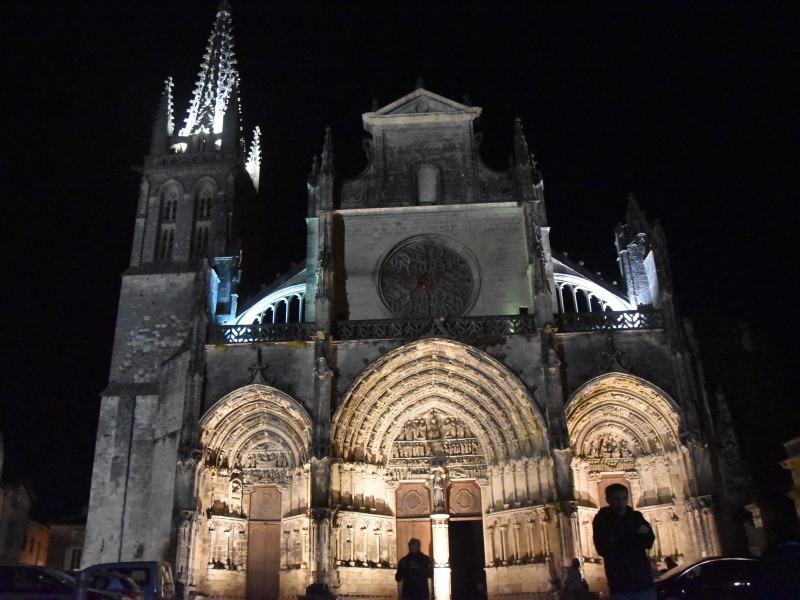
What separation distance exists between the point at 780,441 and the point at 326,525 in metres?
11.8

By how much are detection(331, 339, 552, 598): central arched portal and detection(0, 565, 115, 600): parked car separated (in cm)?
797

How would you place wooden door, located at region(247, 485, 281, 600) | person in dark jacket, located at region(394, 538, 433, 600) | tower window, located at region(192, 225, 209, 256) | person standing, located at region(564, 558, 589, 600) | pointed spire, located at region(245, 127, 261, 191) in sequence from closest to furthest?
person in dark jacket, located at region(394, 538, 433, 600) < person standing, located at region(564, 558, 589, 600) < wooden door, located at region(247, 485, 281, 600) < tower window, located at region(192, 225, 209, 256) < pointed spire, located at region(245, 127, 261, 191)

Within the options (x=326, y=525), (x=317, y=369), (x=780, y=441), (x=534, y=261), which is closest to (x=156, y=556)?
(x=326, y=525)

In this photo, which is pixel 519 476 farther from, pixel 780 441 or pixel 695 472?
pixel 780 441

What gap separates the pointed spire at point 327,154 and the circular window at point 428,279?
8.83 feet

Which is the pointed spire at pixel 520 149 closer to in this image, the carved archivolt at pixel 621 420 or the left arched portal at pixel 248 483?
the carved archivolt at pixel 621 420

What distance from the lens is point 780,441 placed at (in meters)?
19.1

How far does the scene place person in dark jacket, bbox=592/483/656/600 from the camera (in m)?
4.77

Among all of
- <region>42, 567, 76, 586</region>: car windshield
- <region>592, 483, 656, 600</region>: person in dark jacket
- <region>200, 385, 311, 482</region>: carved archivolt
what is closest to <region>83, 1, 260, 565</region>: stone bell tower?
<region>200, 385, 311, 482</region>: carved archivolt

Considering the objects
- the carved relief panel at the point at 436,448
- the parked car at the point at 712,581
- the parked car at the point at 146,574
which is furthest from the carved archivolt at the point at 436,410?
the parked car at the point at 712,581

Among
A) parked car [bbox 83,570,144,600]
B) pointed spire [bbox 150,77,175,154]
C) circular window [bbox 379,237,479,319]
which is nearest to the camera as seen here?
parked car [bbox 83,570,144,600]

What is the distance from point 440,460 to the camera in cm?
1712

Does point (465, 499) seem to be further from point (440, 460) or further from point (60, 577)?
point (60, 577)

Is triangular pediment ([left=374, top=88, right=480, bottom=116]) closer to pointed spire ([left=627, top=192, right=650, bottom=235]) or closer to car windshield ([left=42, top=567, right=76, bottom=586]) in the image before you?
pointed spire ([left=627, top=192, right=650, bottom=235])
